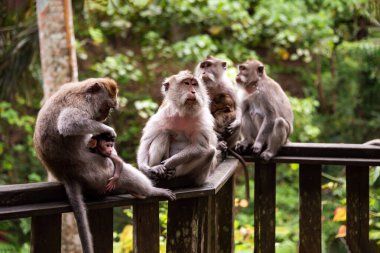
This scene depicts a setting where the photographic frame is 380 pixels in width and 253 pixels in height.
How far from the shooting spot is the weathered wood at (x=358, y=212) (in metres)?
3.21

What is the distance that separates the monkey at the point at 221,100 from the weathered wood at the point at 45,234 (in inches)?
91.7

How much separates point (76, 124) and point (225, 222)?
1340 millimetres

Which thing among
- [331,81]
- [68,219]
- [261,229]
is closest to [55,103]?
[261,229]

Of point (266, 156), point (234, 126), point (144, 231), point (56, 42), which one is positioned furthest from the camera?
point (56, 42)

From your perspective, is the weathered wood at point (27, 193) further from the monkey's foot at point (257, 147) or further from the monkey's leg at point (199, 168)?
the monkey's foot at point (257, 147)

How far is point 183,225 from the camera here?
8.22 ft

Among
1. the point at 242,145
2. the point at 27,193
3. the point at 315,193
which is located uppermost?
the point at 27,193

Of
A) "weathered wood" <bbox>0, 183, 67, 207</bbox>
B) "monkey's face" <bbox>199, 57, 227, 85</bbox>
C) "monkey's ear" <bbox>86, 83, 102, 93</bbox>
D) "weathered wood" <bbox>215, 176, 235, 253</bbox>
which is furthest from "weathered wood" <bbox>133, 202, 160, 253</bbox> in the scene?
"monkey's face" <bbox>199, 57, 227, 85</bbox>

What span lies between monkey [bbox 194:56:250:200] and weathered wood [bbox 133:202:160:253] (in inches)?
75.1

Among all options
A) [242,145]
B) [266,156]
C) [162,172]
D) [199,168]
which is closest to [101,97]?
[162,172]

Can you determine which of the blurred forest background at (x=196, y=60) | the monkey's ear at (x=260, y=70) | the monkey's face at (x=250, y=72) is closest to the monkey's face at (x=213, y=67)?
the monkey's face at (x=250, y=72)

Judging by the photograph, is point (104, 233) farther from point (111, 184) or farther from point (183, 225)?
point (183, 225)

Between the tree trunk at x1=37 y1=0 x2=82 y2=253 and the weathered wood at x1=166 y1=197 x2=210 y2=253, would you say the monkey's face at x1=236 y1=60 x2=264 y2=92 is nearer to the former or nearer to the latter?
the tree trunk at x1=37 y1=0 x2=82 y2=253

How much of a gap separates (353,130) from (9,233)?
6.33 m
